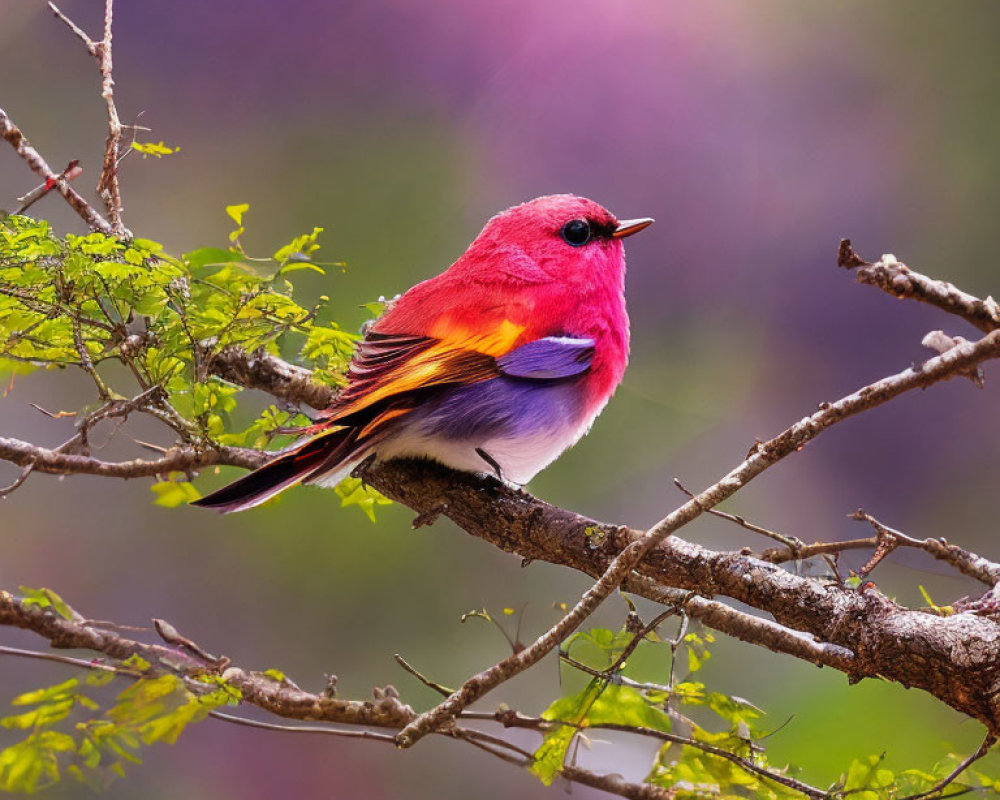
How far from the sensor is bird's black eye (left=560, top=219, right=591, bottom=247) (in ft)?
2.56

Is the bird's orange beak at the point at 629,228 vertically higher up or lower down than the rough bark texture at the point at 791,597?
higher up

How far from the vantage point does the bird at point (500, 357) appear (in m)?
0.69

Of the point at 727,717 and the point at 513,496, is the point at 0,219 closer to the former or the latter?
the point at 513,496

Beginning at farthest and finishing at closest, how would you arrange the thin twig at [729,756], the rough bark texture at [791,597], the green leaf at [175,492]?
1. the green leaf at [175,492]
2. the thin twig at [729,756]
3. the rough bark texture at [791,597]

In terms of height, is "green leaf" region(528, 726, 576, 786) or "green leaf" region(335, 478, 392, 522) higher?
"green leaf" region(335, 478, 392, 522)

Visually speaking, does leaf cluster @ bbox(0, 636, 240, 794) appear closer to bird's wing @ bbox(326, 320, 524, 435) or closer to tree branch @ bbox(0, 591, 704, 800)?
tree branch @ bbox(0, 591, 704, 800)

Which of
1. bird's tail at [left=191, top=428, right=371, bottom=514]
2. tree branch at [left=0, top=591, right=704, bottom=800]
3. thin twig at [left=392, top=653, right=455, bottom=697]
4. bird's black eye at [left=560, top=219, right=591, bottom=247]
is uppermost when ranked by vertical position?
bird's black eye at [left=560, top=219, right=591, bottom=247]

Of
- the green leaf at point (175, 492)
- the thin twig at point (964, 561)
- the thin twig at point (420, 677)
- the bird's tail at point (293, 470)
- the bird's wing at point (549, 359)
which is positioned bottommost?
the thin twig at point (420, 677)

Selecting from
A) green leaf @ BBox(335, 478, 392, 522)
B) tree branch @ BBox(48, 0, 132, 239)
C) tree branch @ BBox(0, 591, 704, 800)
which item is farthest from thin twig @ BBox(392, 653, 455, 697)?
tree branch @ BBox(48, 0, 132, 239)

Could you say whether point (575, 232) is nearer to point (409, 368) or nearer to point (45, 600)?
point (409, 368)

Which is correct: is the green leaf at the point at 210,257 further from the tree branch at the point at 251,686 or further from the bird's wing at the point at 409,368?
the tree branch at the point at 251,686

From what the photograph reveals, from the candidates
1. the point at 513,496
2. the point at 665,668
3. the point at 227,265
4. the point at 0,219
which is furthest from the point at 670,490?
the point at 0,219

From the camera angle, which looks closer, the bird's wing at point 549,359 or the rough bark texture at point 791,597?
the rough bark texture at point 791,597

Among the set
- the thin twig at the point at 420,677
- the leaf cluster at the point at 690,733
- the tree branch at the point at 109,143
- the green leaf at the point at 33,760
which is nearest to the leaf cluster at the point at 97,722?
the green leaf at the point at 33,760
